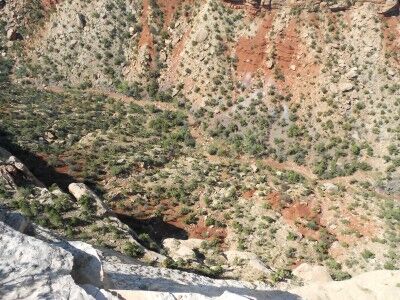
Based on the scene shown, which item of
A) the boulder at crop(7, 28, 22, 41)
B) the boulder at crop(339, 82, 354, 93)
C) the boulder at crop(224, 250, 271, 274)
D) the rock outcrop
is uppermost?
the boulder at crop(7, 28, 22, 41)

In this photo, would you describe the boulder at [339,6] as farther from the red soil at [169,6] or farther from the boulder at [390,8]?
the red soil at [169,6]

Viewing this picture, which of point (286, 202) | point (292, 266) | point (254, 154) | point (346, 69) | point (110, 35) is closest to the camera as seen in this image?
point (292, 266)

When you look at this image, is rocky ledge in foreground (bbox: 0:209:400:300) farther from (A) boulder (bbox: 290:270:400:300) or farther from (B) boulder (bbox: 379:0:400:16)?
(B) boulder (bbox: 379:0:400:16)

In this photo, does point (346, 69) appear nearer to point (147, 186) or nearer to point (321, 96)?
point (321, 96)

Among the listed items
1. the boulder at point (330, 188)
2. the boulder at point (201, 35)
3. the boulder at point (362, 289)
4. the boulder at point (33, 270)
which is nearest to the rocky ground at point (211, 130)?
the boulder at point (330, 188)

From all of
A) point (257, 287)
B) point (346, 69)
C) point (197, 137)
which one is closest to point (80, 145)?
point (197, 137)

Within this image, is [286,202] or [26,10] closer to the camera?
[286,202]

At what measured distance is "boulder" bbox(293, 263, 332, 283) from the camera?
28.9m

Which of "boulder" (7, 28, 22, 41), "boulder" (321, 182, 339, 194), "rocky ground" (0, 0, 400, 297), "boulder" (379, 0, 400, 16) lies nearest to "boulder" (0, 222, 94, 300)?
"rocky ground" (0, 0, 400, 297)

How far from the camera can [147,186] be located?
4144 cm

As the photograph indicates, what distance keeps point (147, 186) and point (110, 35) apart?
85.7 ft

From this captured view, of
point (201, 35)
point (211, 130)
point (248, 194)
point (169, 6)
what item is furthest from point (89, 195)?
point (169, 6)

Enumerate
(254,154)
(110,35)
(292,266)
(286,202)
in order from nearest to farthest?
(292,266)
(286,202)
(254,154)
(110,35)

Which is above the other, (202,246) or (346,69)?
(346,69)
